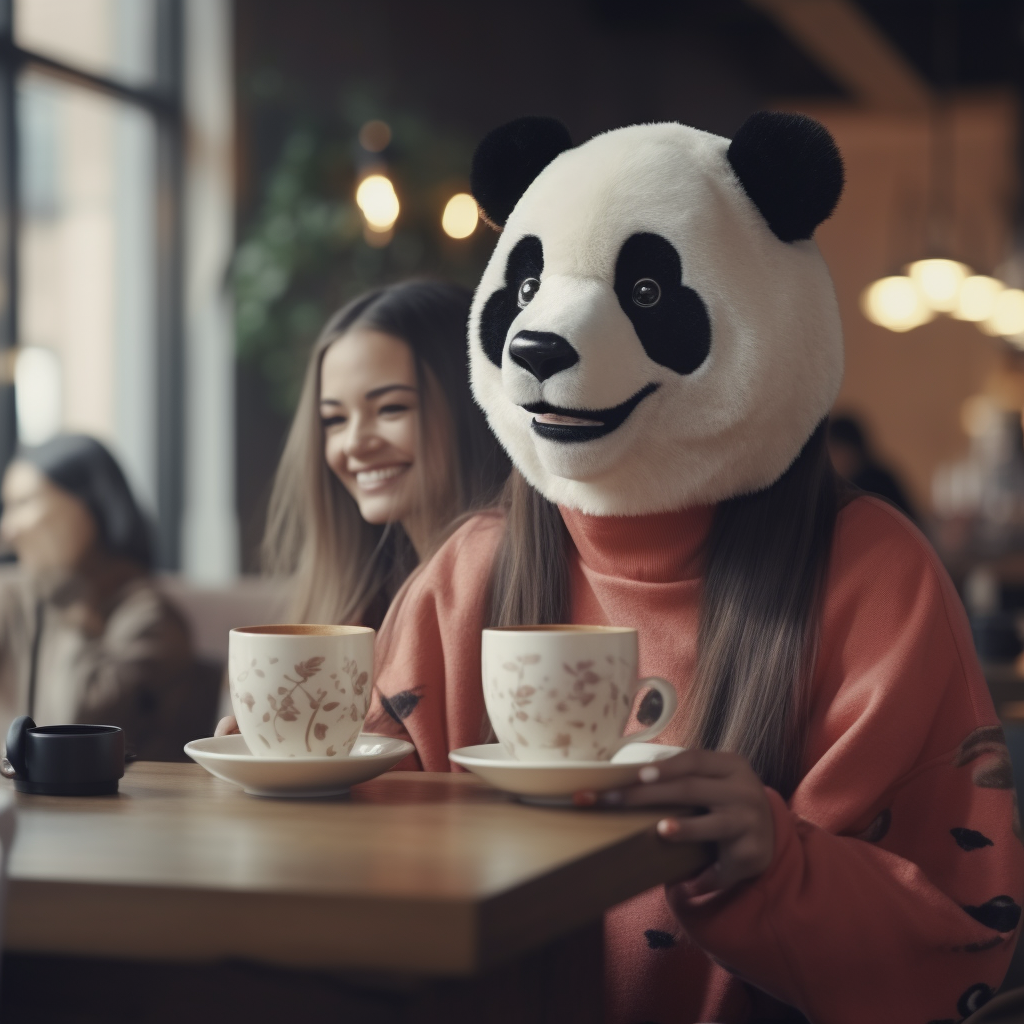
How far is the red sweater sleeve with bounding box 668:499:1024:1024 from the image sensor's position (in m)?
0.98

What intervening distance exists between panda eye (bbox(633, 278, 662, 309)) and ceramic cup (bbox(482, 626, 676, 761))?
13.9 inches

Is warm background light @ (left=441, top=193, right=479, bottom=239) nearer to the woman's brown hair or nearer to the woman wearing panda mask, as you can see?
the woman's brown hair

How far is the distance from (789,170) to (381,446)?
0.70 metres

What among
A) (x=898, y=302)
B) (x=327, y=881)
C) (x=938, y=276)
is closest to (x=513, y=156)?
(x=327, y=881)

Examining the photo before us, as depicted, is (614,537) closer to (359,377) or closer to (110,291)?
(359,377)

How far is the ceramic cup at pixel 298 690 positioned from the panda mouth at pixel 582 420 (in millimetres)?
281

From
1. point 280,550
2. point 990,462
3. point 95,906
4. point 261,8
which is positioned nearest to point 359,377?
point 280,550

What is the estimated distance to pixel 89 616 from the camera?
2832 millimetres

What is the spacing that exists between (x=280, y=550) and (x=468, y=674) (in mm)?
866

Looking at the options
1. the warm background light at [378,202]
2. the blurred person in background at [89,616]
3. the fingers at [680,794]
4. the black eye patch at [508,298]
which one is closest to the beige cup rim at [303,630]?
the fingers at [680,794]

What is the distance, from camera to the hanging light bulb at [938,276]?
5418 mm

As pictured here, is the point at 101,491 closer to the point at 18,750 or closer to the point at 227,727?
the point at 227,727

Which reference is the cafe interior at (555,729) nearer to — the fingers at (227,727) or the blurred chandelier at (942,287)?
the fingers at (227,727)

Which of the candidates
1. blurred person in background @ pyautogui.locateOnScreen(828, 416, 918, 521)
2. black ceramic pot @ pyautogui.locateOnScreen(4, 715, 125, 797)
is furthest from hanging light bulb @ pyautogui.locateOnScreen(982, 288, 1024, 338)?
black ceramic pot @ pyautogui.locateOnScreen(4, 715, 125, 797)
